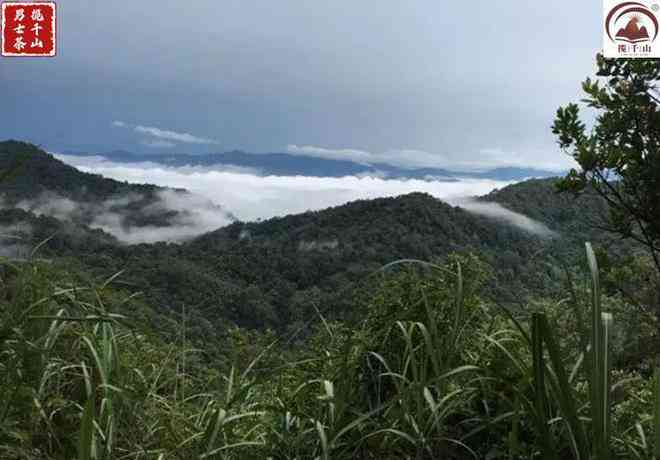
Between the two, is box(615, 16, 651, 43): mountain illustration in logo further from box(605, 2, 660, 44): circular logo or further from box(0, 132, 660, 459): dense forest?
box(0, 132, 660, 459): dense forest

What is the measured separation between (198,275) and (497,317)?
112 feet

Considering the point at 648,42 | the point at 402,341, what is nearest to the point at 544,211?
the point at 648,42

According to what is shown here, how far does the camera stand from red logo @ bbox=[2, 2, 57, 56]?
193 inches

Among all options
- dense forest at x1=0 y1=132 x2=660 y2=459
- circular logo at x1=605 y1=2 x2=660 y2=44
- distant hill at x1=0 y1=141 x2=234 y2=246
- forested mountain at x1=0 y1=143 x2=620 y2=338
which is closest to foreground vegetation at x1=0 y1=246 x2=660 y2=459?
dense forest at x1=0 y1=132 x2=660 y2=459

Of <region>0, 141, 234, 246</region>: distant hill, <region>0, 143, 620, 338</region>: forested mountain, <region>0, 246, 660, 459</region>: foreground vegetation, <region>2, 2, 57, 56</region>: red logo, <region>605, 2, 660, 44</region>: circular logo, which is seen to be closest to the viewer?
<region>0, 246, 660, 459</region>: foreground vegetation

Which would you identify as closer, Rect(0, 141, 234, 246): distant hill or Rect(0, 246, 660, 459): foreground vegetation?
Rect(0, 246, 660, 459): foreground vegetation

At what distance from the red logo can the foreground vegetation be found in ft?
11.9

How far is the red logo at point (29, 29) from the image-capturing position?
4.91 m

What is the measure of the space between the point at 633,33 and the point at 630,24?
0.17ft

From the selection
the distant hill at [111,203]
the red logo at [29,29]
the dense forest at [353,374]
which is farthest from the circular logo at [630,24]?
the distant hill at [111,203]

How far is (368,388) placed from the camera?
5.20 feet

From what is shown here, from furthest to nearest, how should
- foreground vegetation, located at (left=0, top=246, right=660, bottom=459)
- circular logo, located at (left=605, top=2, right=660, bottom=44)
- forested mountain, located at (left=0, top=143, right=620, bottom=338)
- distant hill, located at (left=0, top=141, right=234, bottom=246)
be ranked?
distant hill, located at (left=0, top=141, right=234, bottom=246), forested mountain, located at (left=0, top=143, right=620, bottom=338), circular logo, located at (left=605, top=2, right=660, bottom=44), foreground vegetation, located at (left=0, top=246, right=660, bottom=459)

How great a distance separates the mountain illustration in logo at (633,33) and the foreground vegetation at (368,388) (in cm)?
228

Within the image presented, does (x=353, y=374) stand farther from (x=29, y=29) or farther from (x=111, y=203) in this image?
(x=111, y=203)
